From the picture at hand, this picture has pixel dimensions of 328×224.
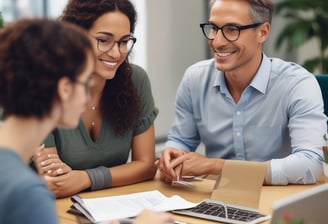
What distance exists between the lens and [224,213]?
1.72 m

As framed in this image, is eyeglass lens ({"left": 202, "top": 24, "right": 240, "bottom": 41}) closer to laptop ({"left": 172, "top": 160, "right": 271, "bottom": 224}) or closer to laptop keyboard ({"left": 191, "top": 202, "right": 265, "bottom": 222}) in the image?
laptop ({"left": 172, "top": 160, "right": 271, "bottom": 224})

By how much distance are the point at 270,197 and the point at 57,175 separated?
697 mm

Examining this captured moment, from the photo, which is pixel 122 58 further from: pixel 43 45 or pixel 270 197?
pixel 43 45

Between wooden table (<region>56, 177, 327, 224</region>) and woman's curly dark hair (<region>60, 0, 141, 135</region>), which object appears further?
woman's curly dark hair (<region>60, 0, 141, 135</region>)

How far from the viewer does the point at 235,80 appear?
93.0 inches

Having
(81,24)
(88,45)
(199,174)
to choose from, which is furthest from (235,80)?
(88,45)

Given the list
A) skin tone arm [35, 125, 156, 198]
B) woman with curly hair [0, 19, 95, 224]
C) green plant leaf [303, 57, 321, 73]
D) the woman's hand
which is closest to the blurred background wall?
green plant leaf [303, 57, 321, 73]

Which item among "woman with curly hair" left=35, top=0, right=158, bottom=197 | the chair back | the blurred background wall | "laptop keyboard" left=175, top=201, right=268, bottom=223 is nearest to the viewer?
"laptop keyboard" left=175, top=201, right=268, bottom=223

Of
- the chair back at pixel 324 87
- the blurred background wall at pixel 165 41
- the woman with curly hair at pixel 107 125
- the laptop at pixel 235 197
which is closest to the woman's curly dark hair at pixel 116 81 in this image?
the woman with curly hair at pixel 107 125

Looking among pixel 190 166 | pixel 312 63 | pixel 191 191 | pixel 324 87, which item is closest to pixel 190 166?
pixel 190 166

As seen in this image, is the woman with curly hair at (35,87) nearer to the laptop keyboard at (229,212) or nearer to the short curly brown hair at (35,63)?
the short curly brown hair at (35,63)

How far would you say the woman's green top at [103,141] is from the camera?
2088mm

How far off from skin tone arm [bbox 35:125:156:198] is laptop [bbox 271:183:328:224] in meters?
0.75

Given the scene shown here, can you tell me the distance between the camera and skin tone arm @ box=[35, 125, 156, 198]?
191cm
